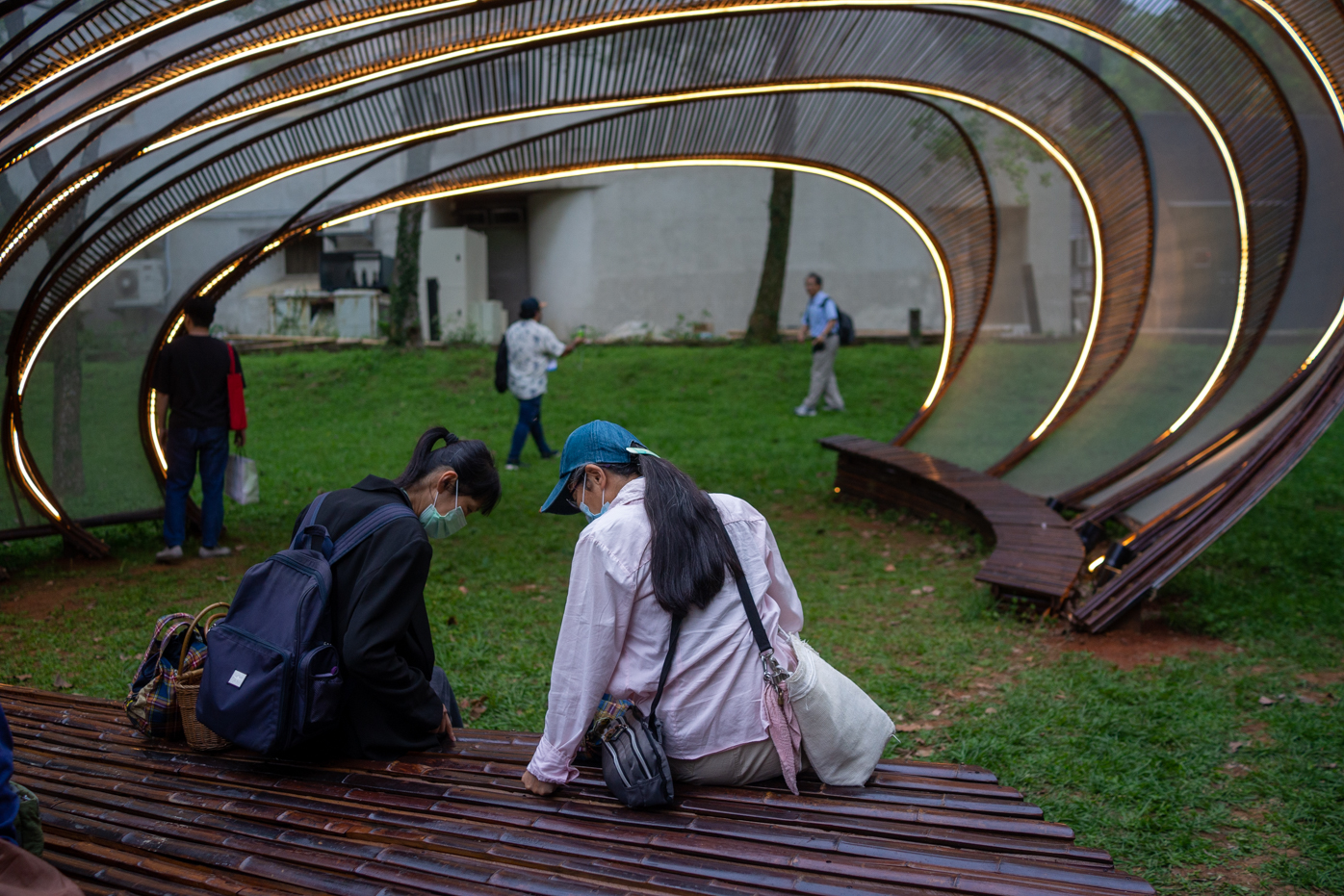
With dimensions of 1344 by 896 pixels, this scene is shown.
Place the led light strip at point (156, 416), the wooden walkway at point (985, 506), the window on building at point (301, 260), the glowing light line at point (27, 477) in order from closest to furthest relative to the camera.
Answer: the wooden walkway at point (985, 506), the glowing light line at point (27, 477), the led light strip at point (156, 416), the window on building at point (301, 260)

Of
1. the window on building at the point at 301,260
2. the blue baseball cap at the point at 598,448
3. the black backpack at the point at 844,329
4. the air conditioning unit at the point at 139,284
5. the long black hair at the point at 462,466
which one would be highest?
the window on building at the point at 301,260

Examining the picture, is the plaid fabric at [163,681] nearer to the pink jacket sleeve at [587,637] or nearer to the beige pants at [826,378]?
the pink jacket sleeve at [587,637]

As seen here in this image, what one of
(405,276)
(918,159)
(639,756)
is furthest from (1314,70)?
(405,276)

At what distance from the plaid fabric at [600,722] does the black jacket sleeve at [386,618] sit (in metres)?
0.60

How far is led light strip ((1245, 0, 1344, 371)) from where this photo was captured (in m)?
6.39

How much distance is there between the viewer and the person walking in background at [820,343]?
597 inches

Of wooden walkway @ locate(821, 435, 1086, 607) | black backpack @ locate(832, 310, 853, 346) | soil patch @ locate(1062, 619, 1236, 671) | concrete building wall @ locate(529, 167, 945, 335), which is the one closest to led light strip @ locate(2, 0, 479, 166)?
wooden walkway @ locate(821, 435, 1086, 607)

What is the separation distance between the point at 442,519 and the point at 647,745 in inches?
48.8

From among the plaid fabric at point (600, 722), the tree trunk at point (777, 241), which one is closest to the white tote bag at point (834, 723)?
the plaid fabric at point (600, 722)

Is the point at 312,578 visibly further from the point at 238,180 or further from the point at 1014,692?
the point at 238,180

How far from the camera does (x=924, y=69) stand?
7777mm

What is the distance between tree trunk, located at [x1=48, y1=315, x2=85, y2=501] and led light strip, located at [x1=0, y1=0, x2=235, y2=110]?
3.73m

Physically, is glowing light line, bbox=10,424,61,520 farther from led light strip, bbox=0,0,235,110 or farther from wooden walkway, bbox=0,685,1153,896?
wooden walkway, bbox=0,685,1153,896

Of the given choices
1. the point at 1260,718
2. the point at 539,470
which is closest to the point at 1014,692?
the point at 1260,718
